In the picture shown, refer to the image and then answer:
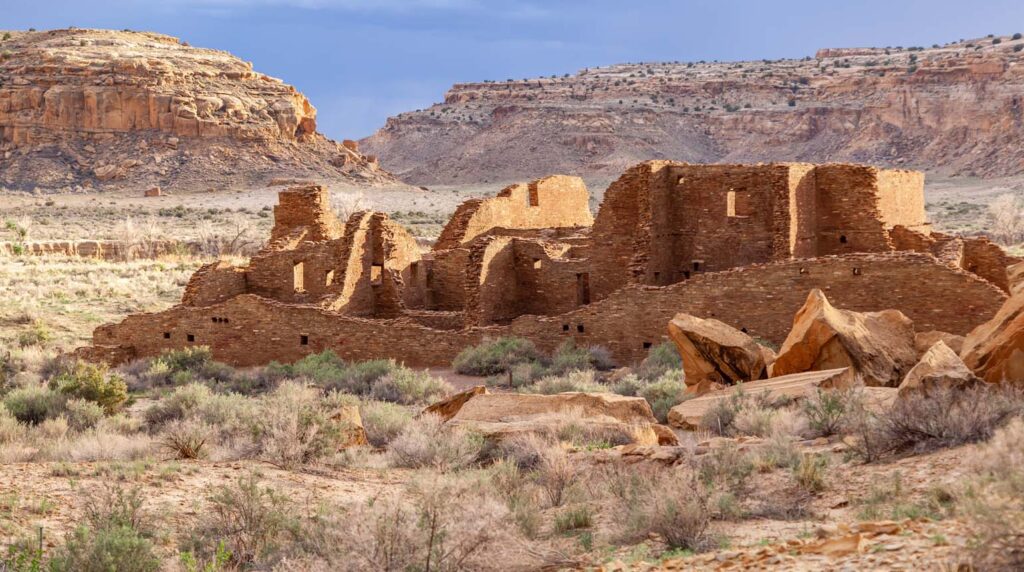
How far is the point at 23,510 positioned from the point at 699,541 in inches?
201

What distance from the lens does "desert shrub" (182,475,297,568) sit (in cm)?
776

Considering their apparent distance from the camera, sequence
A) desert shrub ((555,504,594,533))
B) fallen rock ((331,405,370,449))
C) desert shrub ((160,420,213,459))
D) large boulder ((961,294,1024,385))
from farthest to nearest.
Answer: fallen rock ((331,405,370,449)) < desert shrub ((160,420,213,459)) < large boulder ((961,294,1024,385)) < desert shrub ((555,504,594,533))

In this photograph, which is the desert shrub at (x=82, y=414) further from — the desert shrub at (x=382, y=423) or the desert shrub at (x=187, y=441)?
the desert shrub at (x=382, y=423)

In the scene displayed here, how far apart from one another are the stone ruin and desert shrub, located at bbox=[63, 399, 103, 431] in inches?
Result: 235

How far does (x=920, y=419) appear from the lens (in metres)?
8.68

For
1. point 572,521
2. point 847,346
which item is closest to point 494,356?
point 847,346

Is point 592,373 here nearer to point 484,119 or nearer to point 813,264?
point 813,264

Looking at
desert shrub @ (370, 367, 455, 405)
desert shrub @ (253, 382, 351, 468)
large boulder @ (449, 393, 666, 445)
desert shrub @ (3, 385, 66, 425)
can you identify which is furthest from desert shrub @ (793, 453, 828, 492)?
desert shrub @ (3, 385, 66, 425)

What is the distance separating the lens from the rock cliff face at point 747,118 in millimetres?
83688

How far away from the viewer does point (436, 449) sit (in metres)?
10.6

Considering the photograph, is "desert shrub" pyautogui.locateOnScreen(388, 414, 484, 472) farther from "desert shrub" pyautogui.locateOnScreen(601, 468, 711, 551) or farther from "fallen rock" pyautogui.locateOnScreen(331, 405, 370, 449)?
"desert shrub" pyautogui.locateOnScreen(601, 468, 711, 551)

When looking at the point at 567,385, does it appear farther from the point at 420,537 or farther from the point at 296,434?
the point at 420,537

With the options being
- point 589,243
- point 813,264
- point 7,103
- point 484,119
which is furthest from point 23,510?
point 484,119

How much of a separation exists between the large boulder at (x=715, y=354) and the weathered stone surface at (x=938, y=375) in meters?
4.25
